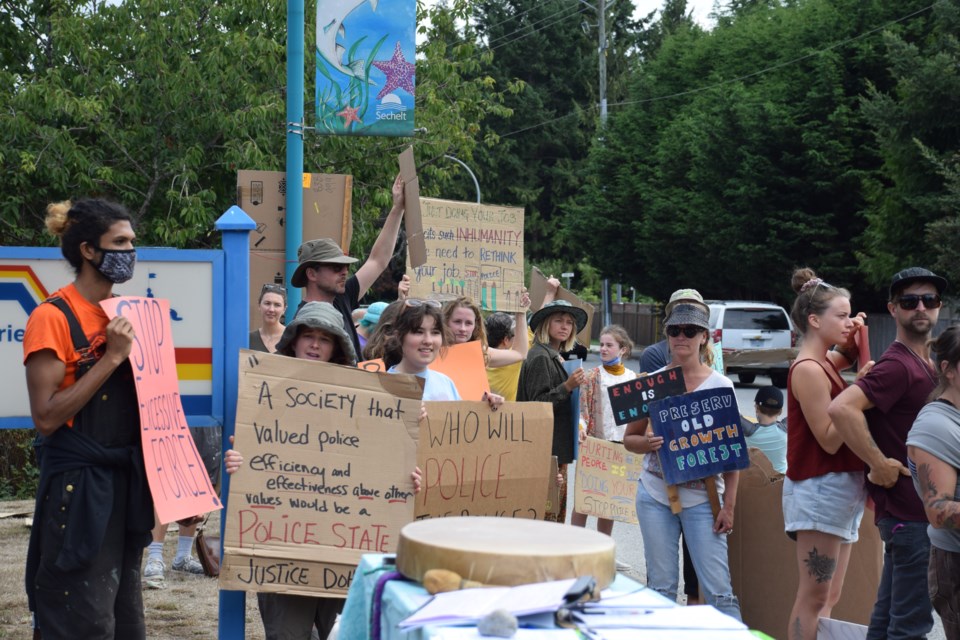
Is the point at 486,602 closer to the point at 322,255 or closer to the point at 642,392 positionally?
the point at 642,392

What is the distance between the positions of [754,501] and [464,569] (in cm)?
390

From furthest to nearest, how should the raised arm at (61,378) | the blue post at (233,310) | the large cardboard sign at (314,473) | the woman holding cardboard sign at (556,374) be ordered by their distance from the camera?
the woman holding cardboard sign at (556,374), the blue post at (233,310), the large cardboard sign at (314,473), the raised arm at (61,378)

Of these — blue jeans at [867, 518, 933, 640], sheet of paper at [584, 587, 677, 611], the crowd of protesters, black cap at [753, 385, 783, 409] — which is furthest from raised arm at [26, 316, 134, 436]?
black cap at [753, 385, 783, 409]

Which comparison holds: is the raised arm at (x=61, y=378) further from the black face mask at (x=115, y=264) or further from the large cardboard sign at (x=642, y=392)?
the large cardboard sign at (x=642, y=392)

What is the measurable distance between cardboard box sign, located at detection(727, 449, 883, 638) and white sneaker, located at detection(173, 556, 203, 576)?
11.1ft

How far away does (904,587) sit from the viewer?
4.77 m

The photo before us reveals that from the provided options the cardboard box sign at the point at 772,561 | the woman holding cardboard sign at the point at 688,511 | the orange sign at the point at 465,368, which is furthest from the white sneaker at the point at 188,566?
the cardboard box sign at the point at 772,561

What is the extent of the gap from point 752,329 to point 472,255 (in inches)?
777

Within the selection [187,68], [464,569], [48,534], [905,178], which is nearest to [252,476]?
[48,534]

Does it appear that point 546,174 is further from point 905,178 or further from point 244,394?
point 244,394

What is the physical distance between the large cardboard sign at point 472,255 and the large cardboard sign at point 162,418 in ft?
14.3

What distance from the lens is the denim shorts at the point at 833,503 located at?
5.08m

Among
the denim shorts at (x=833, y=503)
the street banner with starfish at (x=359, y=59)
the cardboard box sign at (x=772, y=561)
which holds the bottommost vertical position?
the cardboard box sign at (x=772, y=561)

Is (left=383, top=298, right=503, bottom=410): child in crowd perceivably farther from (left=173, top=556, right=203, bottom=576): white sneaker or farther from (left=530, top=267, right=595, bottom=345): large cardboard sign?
(left=530, top=267, right=595, bottom=345): large cardboard sign
